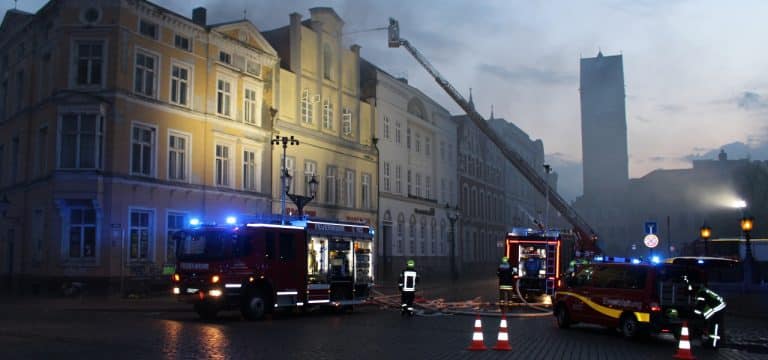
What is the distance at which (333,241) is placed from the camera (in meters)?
24.1

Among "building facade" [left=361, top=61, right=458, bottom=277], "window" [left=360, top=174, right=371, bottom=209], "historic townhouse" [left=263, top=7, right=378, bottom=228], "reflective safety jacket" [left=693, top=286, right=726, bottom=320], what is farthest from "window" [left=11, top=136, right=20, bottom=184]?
"reflective safety jacket" [left=693, top=286, right=726, bottom=320]

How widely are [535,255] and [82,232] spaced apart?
60.1 feet

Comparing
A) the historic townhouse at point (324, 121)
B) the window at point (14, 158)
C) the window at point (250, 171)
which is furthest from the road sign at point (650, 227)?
the window at point (14, 158)

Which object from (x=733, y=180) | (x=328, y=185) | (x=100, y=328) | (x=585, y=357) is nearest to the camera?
(x=585, y=357)

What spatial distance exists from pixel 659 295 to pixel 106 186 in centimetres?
2197

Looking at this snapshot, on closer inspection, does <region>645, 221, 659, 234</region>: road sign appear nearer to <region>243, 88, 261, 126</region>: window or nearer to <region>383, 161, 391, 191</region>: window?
<region>243, 88, 261, 126</region>: window

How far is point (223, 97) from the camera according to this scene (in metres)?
35.7

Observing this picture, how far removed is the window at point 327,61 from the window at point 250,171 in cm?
904

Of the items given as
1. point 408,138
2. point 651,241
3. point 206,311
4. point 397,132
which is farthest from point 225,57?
point 408,138

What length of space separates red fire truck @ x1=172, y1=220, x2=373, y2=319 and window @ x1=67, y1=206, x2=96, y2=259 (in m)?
10.6

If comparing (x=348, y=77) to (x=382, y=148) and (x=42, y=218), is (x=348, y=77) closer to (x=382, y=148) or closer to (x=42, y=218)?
(x=382, y=148)

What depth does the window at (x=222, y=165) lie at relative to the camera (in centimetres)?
3534

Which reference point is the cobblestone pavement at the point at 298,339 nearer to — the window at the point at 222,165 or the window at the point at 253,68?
the window at the point at 222,165

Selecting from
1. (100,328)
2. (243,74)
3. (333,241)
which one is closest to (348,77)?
(243,74)
